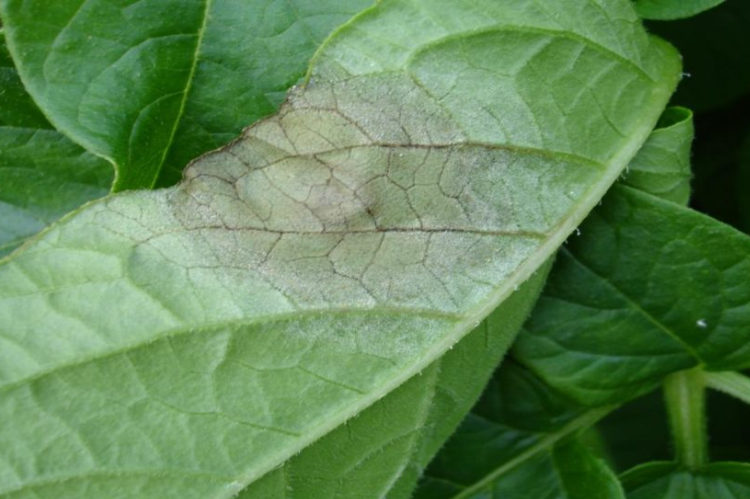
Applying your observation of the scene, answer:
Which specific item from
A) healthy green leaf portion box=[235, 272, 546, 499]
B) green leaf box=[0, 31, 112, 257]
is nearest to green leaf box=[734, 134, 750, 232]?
healthy green leaf portion box=[235, 272, 546, 499]

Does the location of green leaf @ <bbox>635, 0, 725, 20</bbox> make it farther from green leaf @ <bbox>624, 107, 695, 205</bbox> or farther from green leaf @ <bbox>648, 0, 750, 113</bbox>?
green leaf @ <bbox>648, 0, 750, 113</bbox>

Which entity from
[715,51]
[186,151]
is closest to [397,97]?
[186,151]

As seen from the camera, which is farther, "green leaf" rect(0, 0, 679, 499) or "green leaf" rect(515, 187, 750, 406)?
"green leaf" rect(515, 187, 750, 406)

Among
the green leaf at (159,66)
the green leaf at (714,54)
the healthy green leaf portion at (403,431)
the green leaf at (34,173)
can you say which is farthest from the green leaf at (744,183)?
the green leaf at (34,173)

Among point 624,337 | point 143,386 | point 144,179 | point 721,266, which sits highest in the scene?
point 144,179

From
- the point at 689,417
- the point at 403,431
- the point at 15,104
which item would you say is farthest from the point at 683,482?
the point at 15,104

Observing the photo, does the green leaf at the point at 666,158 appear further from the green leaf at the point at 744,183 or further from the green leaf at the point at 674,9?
the green leaf at the point at 744,183

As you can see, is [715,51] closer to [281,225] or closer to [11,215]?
[281,225]
